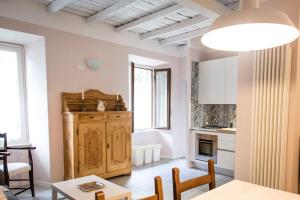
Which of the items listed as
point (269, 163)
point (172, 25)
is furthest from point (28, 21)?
point (269, 163)

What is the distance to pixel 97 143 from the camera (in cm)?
332

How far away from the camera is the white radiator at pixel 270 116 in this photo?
72.7 inches

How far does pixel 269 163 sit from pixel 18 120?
347 cm

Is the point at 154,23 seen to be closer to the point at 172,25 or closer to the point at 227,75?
the point at 172,25

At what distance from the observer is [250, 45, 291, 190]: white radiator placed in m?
1.85

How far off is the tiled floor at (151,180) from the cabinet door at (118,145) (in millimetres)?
245

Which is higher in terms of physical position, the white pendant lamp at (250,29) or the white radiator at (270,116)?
the white pendant lamp at (250,29)

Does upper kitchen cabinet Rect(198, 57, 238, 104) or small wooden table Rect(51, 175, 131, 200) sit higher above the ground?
upper kitchen cabinet Rect(198, 57, 238, 104)


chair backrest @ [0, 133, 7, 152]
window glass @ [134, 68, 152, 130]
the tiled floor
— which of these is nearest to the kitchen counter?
the tiled floor

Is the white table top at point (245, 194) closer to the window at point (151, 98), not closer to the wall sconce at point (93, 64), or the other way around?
the wall sconce at point (93, 64)

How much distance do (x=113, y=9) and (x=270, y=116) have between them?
7.73 ft

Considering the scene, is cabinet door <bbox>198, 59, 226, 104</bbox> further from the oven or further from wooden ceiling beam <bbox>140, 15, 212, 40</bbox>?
wooden ceiling beam <bbox>140, 15, 212, 40</bbox>

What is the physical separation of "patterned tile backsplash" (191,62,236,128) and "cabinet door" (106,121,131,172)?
1.45m

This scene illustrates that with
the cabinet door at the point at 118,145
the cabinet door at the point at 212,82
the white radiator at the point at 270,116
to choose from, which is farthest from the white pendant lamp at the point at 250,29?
the cabinet door at the point at 212,82
